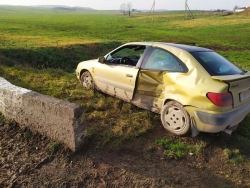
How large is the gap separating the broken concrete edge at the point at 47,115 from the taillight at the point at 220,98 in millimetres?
1971

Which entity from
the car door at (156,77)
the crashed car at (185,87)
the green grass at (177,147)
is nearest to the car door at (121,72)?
the crashed car at (185,87)

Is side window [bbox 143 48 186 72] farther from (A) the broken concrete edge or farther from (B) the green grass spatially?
(A) the broken concrete edge

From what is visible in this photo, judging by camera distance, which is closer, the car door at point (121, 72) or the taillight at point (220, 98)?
the taillight at point (220, 98)

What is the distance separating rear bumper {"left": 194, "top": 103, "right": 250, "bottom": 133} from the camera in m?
3.89

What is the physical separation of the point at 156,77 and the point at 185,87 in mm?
682

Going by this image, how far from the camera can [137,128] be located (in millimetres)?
4672

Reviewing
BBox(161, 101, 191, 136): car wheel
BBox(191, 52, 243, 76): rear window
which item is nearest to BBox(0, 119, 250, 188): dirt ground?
BBox(161, 101, 191, 136): car wheel

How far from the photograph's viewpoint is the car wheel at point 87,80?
6.53 meters

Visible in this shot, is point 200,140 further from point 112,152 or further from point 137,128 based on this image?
Result: point 112,152

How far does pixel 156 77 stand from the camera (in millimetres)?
4688

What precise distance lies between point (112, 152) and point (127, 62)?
2450 millimetres

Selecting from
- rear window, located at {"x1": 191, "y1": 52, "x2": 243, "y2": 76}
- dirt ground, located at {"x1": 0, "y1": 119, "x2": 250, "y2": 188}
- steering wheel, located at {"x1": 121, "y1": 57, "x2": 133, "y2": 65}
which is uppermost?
rear window, located at {"x1": 191, "y1": 52, "x2": 243, "y2": 76}

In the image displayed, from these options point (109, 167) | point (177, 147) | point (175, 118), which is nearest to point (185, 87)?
point (175, 118)

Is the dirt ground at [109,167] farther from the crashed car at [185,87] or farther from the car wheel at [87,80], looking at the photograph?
the car wheel at [87,80]
